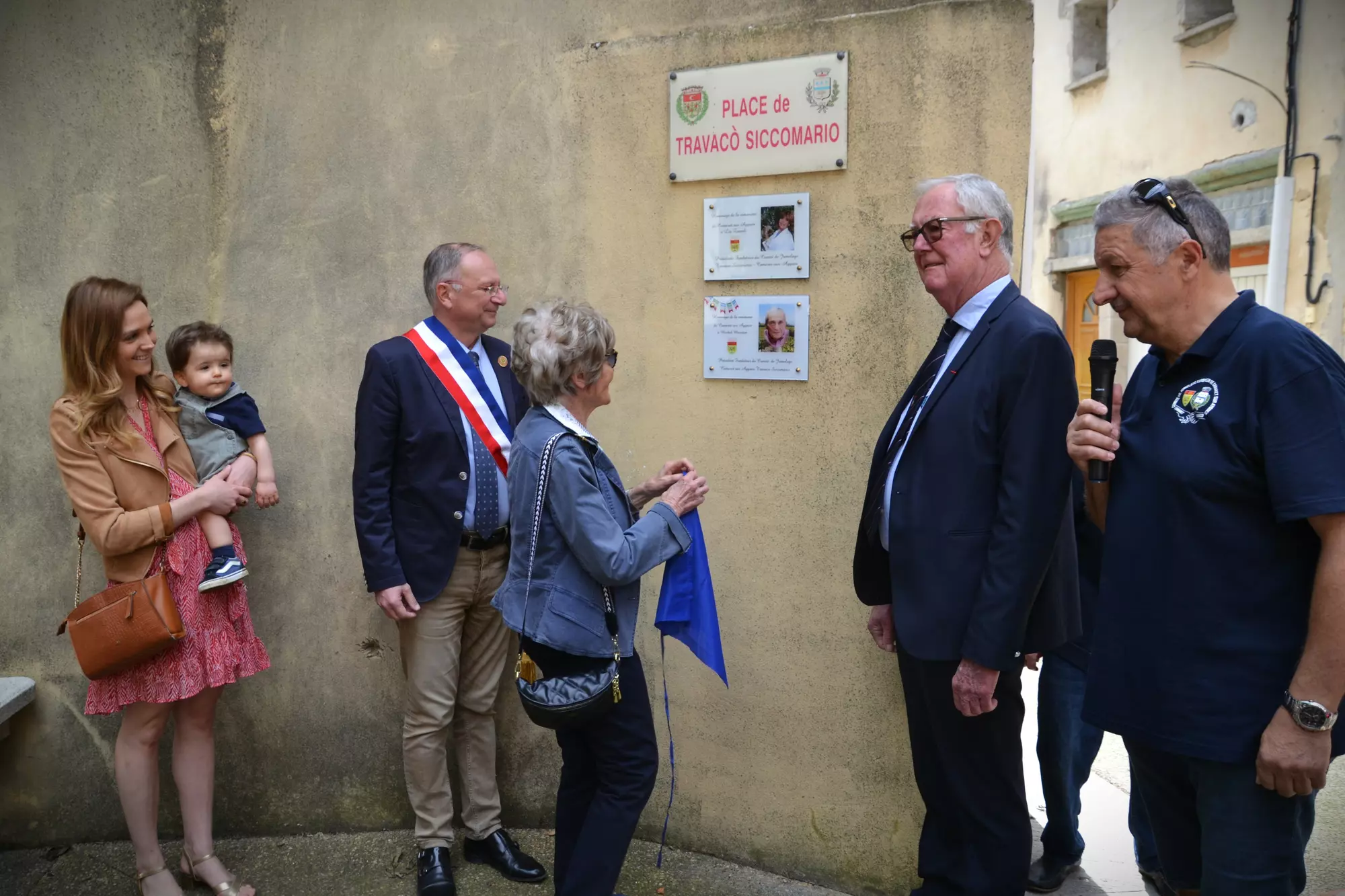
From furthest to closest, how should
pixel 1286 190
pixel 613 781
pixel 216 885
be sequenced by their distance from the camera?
pixel 1286 190, pixel 216 885, pixel 613 781

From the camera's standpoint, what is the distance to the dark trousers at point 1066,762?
126 inches

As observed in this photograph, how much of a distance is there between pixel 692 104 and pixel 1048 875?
9.08 ft

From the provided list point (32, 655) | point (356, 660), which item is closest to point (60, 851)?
point (32, 655)

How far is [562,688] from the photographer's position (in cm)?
246

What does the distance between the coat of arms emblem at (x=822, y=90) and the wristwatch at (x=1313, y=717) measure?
208 centimetres

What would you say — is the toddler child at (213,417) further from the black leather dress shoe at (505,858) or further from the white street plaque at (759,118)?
the white street plaque at (759,118)

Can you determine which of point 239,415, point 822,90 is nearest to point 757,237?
point 822,90

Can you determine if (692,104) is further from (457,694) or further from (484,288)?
(457,694)

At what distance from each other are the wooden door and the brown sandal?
12.1 m

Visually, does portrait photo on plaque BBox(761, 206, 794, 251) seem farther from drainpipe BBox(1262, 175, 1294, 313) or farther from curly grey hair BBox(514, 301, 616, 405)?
drainpipe BBox(1262, 175, 1294, 313)

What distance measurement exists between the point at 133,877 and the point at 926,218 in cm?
341

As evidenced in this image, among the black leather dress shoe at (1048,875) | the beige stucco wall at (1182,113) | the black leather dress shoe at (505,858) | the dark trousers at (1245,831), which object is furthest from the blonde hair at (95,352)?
the beige stucco wall at (1182,113)

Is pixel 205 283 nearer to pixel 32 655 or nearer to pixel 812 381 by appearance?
pixel 32 655

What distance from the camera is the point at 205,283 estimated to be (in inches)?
144
